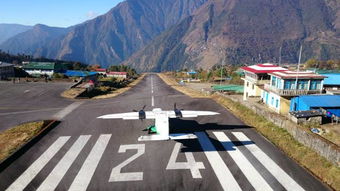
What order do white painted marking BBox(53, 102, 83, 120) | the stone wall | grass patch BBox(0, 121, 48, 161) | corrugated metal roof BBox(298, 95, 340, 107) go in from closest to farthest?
1. the stone wall
2. grass patch BBox(0, 121, 48, 161)
3. corrugated metal roof BBox(298, 95, 340, 107)
4. white painted marking BBox(53, 102, 83, 120)

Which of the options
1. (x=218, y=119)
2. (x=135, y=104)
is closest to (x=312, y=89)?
(x=218, y=119)

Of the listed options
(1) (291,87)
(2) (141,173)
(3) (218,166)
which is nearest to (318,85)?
(1) (291,87)

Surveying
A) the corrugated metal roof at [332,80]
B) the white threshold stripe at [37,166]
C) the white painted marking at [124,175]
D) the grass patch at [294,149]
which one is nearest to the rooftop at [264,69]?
the corrugated metal roof at [332,80]

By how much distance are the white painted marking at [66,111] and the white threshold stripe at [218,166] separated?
24283mm

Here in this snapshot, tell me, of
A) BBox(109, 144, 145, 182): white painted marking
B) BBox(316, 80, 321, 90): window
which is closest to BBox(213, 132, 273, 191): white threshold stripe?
BBox(109, 144, 145, 182): white painted marking

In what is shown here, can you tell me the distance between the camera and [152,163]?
2522cm

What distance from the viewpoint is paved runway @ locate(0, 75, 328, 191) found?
70.7ft

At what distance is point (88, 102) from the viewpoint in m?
54.5

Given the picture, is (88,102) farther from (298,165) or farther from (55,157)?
(298,165)

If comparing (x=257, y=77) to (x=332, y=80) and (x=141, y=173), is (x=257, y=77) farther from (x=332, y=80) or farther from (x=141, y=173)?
(x=141, y=173)

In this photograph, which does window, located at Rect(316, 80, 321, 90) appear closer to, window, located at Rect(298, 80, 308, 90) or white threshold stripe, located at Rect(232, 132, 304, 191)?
window, located at Rect(298, 80, 308, 90)

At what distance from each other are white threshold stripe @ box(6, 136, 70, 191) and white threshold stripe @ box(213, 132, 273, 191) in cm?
1949

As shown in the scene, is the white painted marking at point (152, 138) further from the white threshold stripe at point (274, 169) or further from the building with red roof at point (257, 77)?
the building with red roof at point (257, 77)

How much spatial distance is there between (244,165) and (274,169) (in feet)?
9.29
